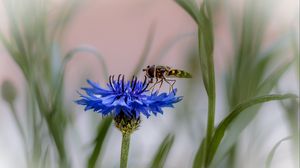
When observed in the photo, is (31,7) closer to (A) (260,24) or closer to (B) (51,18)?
(B) (51,18)

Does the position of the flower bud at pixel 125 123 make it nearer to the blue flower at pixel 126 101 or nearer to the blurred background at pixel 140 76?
the blue flower at pixel 126 101

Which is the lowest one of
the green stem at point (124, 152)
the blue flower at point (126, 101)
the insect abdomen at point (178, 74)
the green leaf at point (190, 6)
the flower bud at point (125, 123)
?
the green stem at point (124, 152)

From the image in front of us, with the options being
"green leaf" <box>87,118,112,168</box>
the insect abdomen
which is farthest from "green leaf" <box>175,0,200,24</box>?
"green leaf" <box>87,118,112,168</box>

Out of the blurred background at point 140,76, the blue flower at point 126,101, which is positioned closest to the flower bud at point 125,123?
the blue flower at point 126,101

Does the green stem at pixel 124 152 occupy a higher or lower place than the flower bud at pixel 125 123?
lower

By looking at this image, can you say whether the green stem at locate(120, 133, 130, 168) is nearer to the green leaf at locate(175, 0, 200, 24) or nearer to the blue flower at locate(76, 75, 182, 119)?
the blue flower at locate(76, 75, 182, 119)

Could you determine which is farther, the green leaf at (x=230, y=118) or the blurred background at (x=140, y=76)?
the blurred background at (x=140, y=76)

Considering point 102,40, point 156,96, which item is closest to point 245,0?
point 156,96
